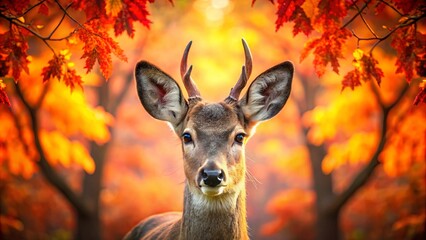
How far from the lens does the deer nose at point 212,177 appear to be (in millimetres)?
A: 4102

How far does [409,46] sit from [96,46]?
2.96 m

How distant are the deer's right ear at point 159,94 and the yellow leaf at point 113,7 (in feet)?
2.15

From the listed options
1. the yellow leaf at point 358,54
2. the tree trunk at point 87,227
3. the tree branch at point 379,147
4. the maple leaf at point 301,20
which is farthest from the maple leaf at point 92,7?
the tree trunk at point 87,227

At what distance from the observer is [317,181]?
41.7ft

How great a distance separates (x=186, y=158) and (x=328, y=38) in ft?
6.06

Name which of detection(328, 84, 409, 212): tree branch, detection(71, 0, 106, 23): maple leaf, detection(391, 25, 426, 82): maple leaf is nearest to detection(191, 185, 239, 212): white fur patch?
detection(71, 0, 106, 23): maple leaf

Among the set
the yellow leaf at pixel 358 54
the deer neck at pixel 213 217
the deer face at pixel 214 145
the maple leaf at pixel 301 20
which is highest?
the maple leaf at pixel 301 20

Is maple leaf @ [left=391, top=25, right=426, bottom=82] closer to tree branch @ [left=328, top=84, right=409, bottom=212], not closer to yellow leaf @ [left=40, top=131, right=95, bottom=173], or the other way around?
tree branch @ [left=328, top=84, right=409, bottom=212]

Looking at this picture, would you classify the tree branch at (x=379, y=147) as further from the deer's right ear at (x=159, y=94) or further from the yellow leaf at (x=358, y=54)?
the deer's right ear at (x=159, y=94)

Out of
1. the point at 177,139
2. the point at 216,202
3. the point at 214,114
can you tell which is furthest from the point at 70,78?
the point at 216,202

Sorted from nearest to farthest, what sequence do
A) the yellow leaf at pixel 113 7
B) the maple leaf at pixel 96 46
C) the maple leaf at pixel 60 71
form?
the yellow leaf at pixel 113 7 → the maple leaf at pixel 96 46 → the maple leaf at pixel 60 71

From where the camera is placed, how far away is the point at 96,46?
15.0ft

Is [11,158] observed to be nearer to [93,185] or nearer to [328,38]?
[93,185]

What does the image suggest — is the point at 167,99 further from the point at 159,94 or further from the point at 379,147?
the point at 379,147
